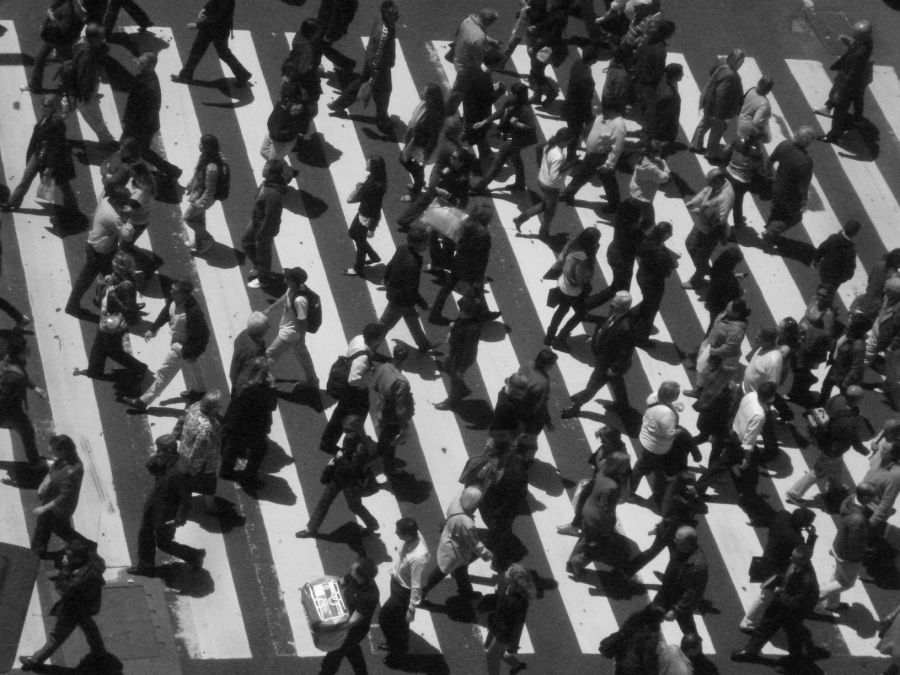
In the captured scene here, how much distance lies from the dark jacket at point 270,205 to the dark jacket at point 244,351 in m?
2.16

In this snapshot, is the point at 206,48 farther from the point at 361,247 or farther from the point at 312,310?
the point at 312,310

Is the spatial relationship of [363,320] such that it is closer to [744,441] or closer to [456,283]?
[456,283]

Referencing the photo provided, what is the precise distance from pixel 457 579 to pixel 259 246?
4981mm

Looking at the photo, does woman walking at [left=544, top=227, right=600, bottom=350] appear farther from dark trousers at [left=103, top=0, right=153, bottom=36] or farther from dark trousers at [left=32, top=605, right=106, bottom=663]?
dark trousers at [left=103, top=0, right=153, bottom=36]

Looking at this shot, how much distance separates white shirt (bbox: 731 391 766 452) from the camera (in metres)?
18.1

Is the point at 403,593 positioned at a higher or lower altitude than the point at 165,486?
lower

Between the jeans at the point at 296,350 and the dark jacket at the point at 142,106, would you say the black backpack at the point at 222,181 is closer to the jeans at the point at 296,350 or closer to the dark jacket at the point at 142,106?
the dark jacket at the point at 142,106

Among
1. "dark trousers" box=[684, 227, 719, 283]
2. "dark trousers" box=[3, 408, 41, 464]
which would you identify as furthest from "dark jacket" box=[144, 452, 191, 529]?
"dark trousers" box=[684, 227, 719, 283]

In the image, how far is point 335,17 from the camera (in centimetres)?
2305

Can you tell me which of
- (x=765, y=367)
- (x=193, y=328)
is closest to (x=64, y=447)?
(x=193, y=328)

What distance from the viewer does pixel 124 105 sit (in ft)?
72.4

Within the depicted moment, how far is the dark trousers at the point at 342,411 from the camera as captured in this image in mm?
17516

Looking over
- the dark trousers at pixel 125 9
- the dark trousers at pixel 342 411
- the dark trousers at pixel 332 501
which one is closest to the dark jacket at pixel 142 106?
the dark trousers at pixel 125 9

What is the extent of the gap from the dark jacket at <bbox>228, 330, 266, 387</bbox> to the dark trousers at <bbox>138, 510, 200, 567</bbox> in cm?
182
